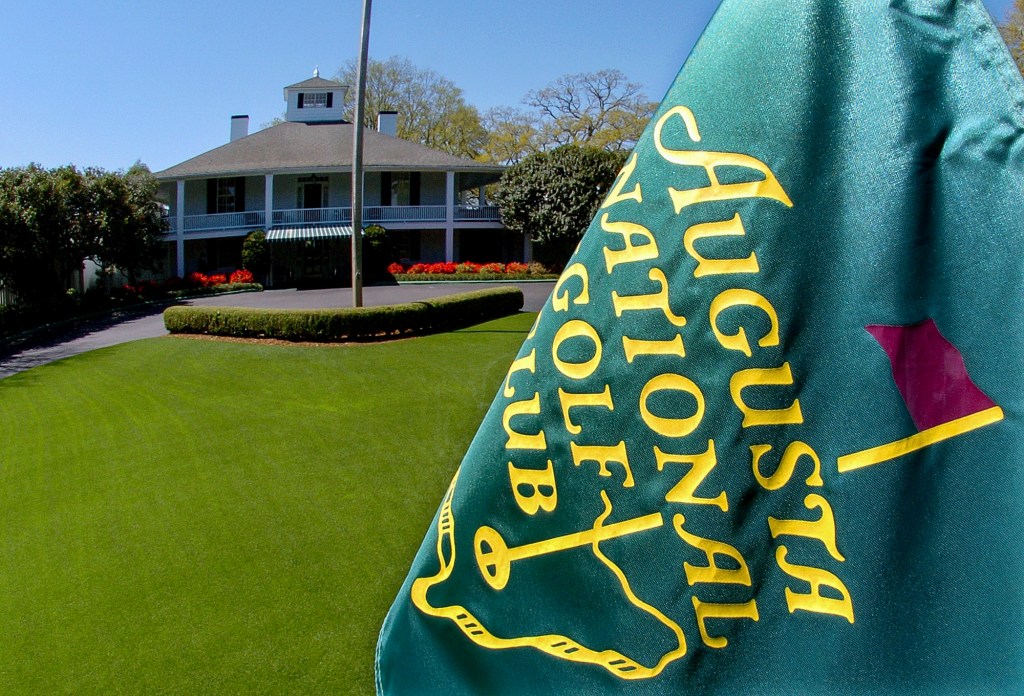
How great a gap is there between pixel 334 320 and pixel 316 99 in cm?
2887

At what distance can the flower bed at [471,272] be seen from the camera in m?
35.2

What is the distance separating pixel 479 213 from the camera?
131ft

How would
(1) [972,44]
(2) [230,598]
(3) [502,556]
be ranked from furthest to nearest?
(2) [230,598] < (3) [502,556] < (1) [972,44]

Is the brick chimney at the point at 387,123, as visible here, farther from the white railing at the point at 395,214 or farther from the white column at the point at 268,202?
the white column at the point at 268,202

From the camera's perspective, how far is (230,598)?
21.0ft

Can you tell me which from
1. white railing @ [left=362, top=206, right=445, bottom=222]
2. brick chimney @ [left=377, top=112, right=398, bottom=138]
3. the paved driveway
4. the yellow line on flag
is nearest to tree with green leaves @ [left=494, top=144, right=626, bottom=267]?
the paved driveway

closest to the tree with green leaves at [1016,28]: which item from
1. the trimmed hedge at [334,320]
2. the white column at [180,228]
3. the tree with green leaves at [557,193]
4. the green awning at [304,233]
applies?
the tree with green leaves at [557,193]

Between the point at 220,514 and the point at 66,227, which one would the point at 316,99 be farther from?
the point at 220,514

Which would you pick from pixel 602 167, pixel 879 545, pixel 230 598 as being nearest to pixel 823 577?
pixel 879 545

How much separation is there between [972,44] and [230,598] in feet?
21.0

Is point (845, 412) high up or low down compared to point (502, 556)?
up

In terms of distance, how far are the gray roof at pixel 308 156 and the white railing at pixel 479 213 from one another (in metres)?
1.87

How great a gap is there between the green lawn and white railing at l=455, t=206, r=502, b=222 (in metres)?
24.1

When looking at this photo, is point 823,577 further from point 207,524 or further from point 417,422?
point 417,422
